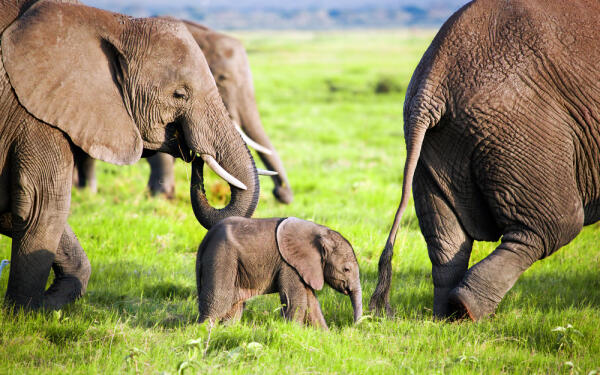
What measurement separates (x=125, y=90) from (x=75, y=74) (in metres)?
0.36

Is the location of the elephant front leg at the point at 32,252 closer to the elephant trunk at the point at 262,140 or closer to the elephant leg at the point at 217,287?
the elephant leg at the point at 217,287

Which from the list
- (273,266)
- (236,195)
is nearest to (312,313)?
(273,266)

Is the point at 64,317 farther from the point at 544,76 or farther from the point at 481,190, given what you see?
the point at 544,76

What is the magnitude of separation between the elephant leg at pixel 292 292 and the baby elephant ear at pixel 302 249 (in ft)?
0.19

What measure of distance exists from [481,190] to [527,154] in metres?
0.41

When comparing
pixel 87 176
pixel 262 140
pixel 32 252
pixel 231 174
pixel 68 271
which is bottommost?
pixel 68 271

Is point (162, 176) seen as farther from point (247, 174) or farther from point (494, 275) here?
point (494, 275)

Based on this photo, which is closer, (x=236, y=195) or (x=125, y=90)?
(x=125, y=90)

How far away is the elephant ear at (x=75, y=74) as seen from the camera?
14.3 feet

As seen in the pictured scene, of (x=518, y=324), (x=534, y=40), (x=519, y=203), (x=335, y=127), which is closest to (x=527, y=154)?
(x=519, y=203)

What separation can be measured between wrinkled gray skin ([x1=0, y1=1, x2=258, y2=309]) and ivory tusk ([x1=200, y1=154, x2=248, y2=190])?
0.05 meters

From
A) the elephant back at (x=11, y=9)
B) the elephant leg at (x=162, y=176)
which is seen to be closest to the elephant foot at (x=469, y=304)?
the elephant back at (x=11, y=9)

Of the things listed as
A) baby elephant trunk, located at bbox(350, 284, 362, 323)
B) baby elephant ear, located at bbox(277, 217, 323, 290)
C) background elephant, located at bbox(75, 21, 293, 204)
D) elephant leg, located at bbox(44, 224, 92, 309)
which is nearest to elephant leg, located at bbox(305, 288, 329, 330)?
baby elephant ear, located at bbox(277, 217, 323, 290)

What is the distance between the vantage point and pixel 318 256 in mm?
4531
